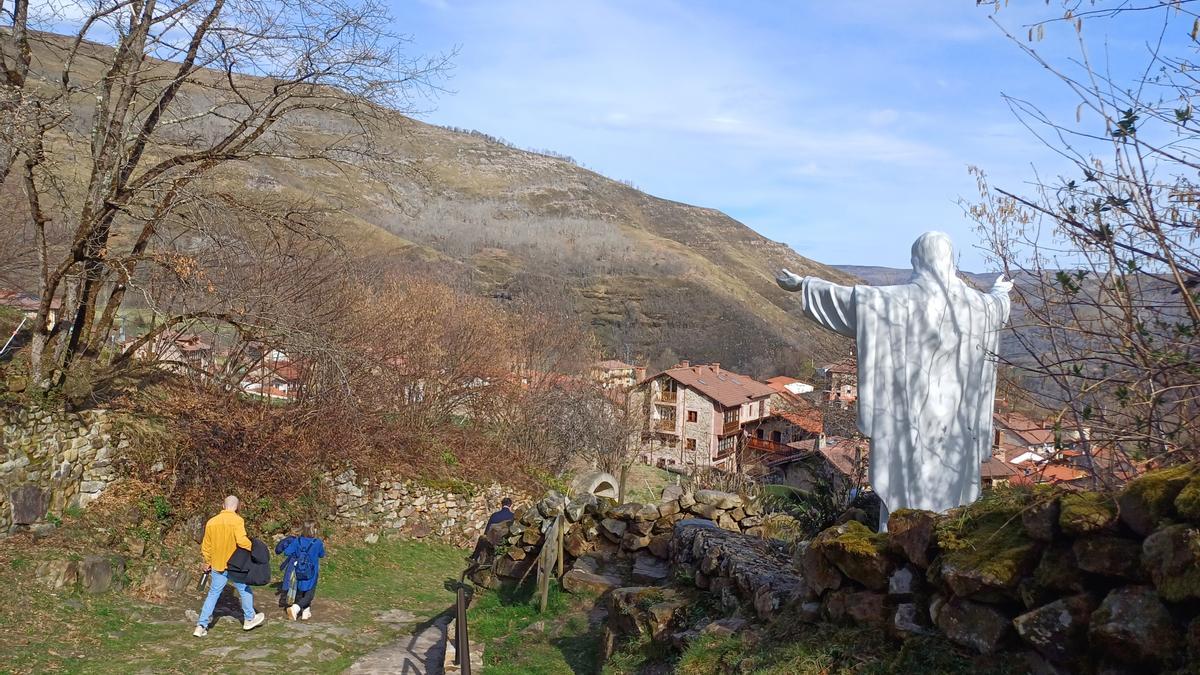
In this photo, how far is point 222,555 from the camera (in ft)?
27.4

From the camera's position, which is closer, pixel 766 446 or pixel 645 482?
pixel 645 482

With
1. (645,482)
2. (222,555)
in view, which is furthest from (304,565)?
(645,482)

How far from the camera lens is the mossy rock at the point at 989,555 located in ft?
13.1

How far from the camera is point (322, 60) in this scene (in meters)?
11.5

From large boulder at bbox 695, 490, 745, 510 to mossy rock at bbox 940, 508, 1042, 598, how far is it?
18.1ft

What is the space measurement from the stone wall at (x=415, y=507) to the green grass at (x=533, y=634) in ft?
19.6

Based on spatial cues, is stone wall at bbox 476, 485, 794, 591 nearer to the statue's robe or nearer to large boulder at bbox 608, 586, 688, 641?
large boulder at bbox 608, 586, 688, 641

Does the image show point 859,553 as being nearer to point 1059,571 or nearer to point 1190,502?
point 1059,571

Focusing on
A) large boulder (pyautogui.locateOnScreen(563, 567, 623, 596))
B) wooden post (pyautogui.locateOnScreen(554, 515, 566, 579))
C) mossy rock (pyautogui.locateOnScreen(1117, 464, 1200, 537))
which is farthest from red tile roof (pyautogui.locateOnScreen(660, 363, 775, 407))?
mossy rock (pyautogui.locateOnScreen(1117, 464, 1200, 537))

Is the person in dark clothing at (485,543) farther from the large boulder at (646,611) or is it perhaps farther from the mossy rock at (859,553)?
the mossy rock at (859,553)

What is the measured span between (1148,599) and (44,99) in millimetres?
11555

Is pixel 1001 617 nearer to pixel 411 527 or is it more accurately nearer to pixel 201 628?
pixel 201 628

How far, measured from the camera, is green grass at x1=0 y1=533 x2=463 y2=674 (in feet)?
23.6

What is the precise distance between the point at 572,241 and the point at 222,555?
124 meters
